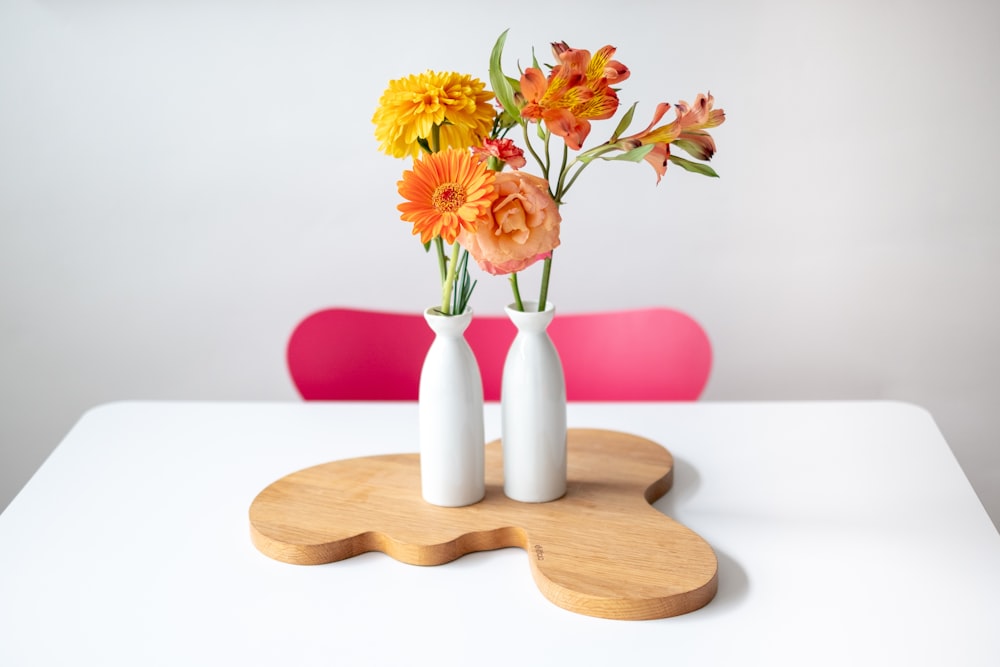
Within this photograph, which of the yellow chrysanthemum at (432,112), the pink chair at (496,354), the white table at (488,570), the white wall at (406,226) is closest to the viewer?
the white table at (488,570)

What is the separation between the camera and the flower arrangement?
0.93m

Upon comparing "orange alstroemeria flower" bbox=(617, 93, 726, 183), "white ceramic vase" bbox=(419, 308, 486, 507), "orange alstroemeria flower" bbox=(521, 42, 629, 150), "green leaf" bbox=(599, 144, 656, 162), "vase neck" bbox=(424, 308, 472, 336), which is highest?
"orange alstroemeria flower" bbox=(521, 42, 629, 150)

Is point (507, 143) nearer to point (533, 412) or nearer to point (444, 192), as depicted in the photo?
point (444, 192)

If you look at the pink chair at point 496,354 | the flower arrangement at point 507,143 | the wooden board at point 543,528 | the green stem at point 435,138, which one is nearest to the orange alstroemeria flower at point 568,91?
the flower arrangement at point 507,143

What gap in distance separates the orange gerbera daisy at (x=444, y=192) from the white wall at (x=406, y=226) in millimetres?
1206

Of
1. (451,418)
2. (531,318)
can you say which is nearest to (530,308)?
(531,318)

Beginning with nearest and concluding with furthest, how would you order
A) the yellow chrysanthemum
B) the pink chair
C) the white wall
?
the yellow chrysanthemum
the pink chair
the white wall

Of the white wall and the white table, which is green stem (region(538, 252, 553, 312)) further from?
the white wall

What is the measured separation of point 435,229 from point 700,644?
1.47 feet

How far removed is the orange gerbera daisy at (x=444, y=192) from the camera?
93 centimetres

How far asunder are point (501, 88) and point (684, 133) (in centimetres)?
19

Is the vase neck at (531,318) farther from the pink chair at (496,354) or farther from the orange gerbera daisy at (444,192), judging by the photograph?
the pink chair at (496,354)

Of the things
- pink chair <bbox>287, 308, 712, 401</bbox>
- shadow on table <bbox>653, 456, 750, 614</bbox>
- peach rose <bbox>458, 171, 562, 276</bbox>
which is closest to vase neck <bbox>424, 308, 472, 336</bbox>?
peach rose <bbox>458, 171, 562, 276</bbox>

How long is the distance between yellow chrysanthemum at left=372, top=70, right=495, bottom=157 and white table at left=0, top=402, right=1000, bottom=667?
0.44 meters
